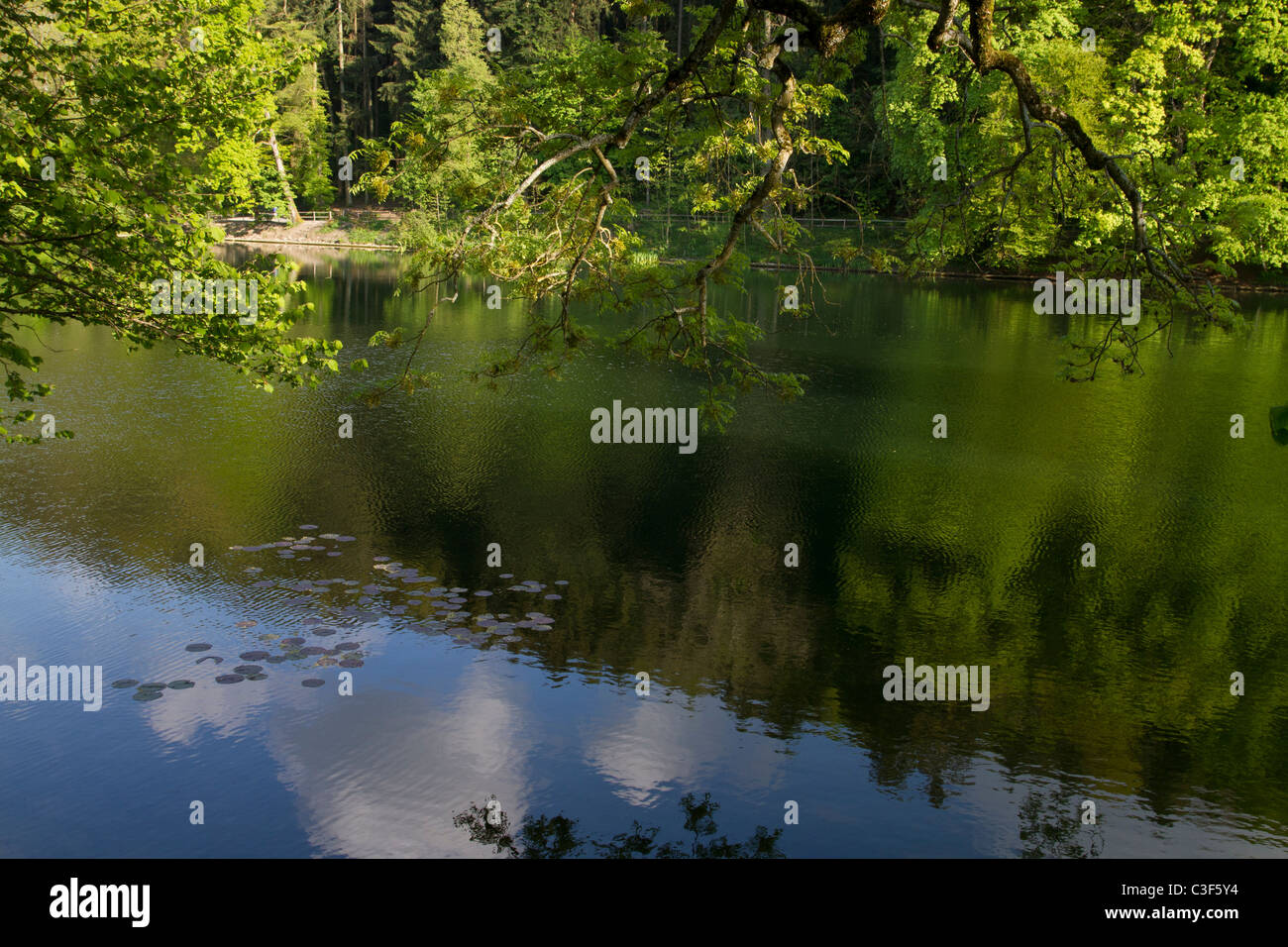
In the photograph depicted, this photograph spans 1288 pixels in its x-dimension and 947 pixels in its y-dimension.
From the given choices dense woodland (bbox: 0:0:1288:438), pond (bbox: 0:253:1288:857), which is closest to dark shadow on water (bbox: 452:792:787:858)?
pond (bbox: 0:253:1288:857)

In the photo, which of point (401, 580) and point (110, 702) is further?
point (401, 580)

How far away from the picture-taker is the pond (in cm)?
773

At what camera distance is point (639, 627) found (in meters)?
10.8

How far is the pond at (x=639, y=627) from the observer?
7.73 metres

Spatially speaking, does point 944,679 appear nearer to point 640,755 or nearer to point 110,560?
point 640,755

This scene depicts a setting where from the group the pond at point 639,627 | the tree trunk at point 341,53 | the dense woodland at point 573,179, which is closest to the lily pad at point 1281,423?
the dense woodland at point 573,179

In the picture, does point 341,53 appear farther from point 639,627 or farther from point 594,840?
point 594,840

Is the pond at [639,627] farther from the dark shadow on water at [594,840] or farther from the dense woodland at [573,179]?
the dense woodland at [573,179]

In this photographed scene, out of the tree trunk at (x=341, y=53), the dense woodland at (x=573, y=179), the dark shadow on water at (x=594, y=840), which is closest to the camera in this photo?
the dense woodland at (x=573, y=179)

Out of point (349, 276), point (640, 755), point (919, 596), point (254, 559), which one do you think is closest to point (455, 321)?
point (349, 276)

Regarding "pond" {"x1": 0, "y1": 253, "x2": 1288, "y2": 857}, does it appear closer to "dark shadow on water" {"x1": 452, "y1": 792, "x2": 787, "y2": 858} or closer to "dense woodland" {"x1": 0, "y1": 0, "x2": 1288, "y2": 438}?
"dark shadow on water" {"x1": 452, "y1": 792, "x2": 787, "y2": 858}

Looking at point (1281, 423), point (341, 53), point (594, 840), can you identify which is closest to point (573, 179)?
point (594, 840)

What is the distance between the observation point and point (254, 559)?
1198cm
